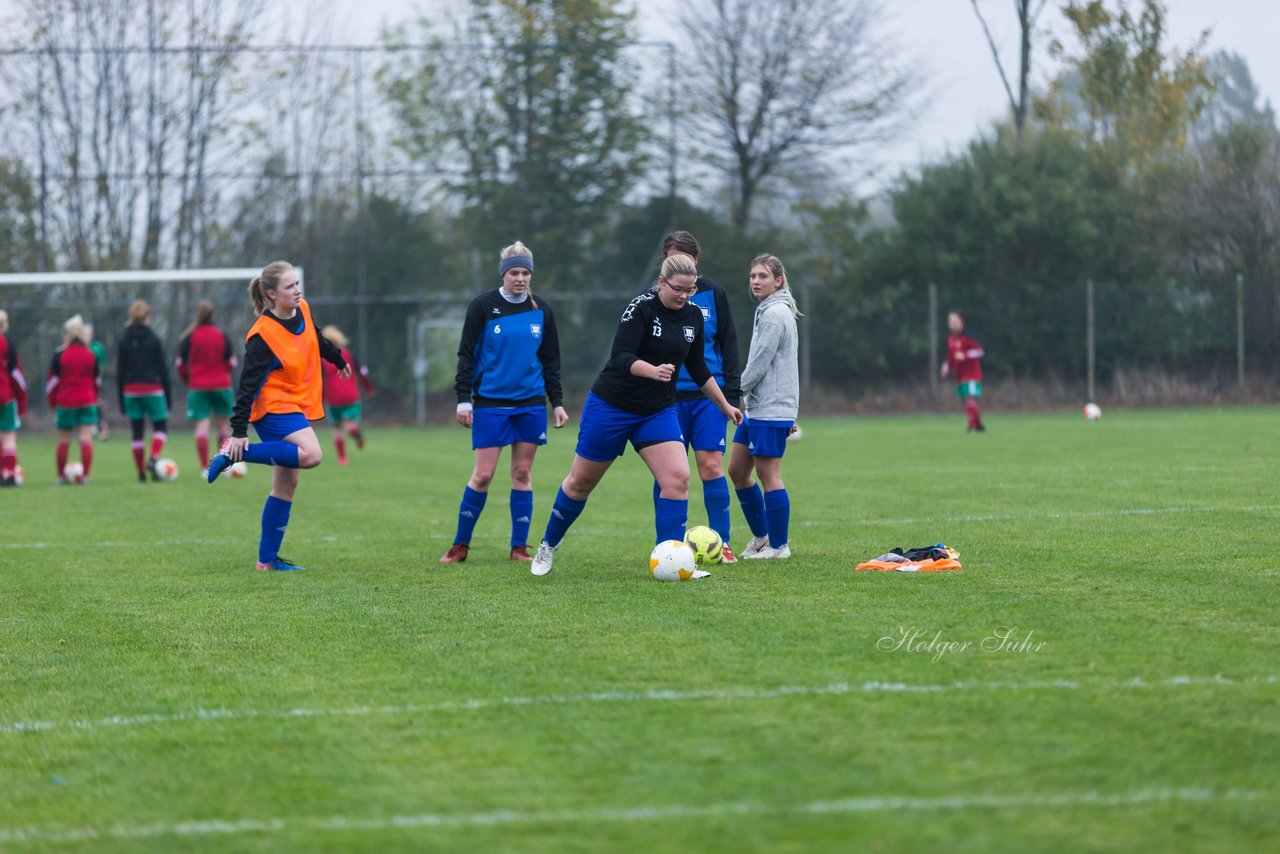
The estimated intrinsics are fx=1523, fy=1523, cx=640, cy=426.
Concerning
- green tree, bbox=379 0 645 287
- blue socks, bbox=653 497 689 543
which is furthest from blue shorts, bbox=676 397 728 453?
green tree, bbox=379 0 645 287

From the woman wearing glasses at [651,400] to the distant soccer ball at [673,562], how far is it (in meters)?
0.25

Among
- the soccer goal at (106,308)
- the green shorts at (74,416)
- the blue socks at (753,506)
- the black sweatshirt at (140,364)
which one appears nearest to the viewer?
the blue socks at (753,506)

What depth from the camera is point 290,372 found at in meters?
8.95

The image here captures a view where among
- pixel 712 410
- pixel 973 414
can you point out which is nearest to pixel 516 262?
pixel 712 410

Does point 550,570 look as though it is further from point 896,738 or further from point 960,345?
point 960,345

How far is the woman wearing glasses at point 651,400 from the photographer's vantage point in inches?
313

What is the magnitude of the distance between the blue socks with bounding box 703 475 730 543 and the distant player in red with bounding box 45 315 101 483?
10.1 meters

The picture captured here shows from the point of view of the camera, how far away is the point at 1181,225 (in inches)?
1331

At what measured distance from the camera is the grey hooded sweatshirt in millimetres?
8609

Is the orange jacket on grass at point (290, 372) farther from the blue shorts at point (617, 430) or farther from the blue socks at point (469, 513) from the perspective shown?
the blue shorts at point (617, 430)

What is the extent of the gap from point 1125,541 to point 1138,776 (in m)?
5.17

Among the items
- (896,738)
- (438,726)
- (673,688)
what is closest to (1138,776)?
(896,738)

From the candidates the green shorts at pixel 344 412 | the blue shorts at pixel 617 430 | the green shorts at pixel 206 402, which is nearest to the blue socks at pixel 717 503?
the blue shorts at pixel 617 430

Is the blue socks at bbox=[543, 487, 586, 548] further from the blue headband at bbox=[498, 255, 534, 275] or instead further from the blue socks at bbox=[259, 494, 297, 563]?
the blue socks at bbox=[259, 494, 297, 563]
